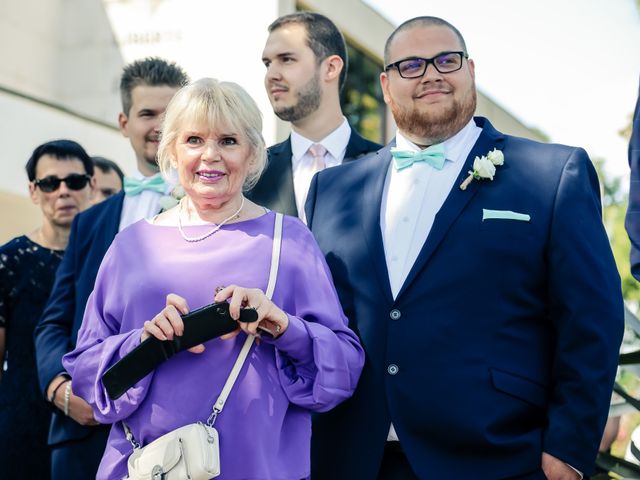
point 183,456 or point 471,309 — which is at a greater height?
point 471,309

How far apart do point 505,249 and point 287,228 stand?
0.82m

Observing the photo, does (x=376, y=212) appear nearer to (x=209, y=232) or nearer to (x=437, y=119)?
(x=437, y=119)

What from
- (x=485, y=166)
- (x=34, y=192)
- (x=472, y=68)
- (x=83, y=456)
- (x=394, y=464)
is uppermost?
(x=472, y=68)

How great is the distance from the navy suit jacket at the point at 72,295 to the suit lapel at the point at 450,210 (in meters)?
1.73

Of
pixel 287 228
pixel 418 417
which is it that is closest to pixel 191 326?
pixel 287 228

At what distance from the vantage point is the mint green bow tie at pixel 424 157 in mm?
3941

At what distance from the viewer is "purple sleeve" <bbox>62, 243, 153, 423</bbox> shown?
10.9 feet

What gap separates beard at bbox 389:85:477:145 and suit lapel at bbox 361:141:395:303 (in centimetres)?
18

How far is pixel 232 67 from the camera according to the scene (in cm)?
1619

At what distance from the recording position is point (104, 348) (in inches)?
134

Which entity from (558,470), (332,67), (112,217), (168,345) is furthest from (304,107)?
(558,470)

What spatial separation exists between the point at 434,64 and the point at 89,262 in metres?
1.93

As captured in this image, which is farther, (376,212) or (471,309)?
(376,212)

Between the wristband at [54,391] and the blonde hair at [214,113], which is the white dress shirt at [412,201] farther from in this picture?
the wristband at [54,391]
